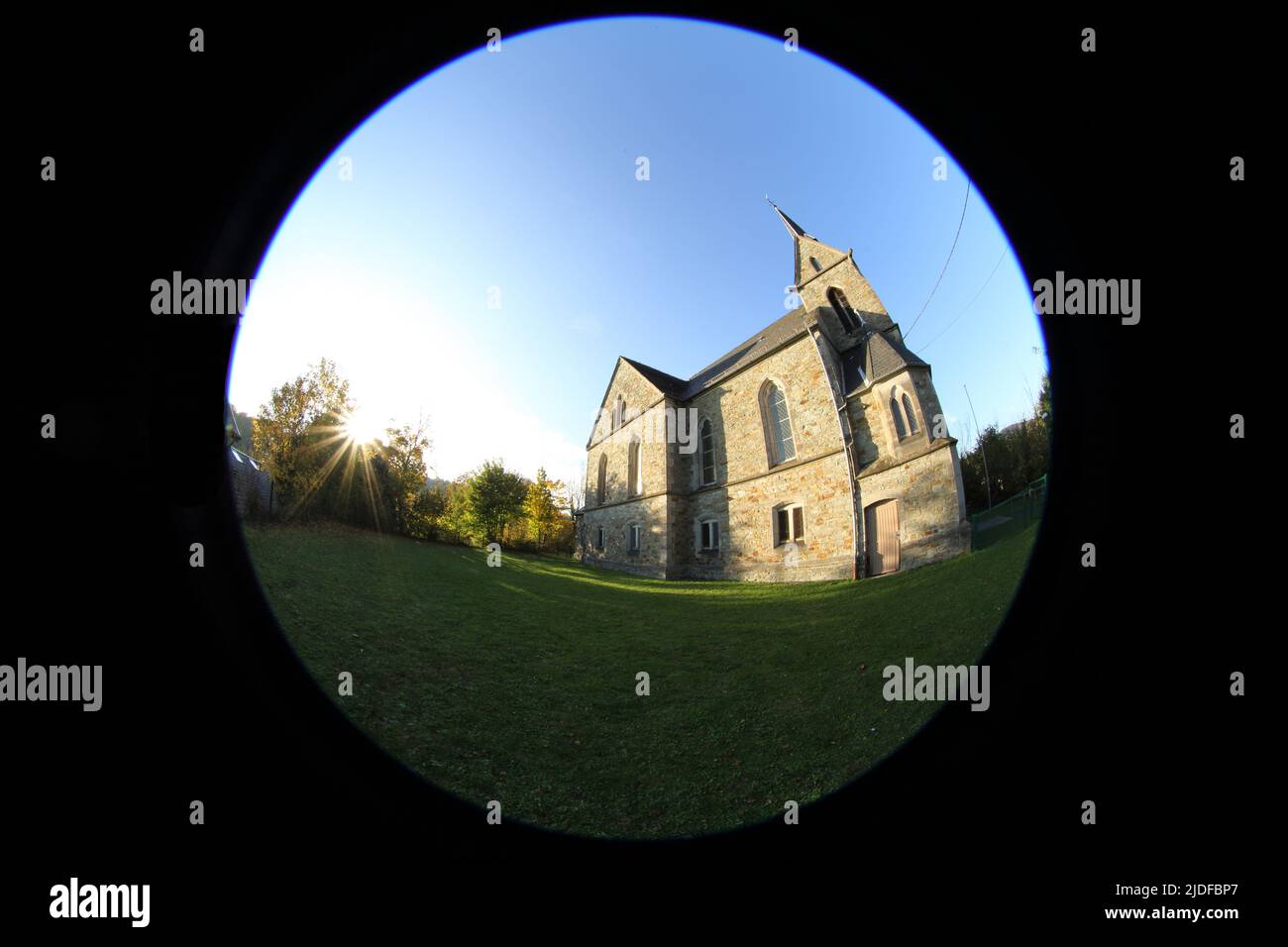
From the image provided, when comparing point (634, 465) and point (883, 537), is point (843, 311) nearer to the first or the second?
point (883, 537)

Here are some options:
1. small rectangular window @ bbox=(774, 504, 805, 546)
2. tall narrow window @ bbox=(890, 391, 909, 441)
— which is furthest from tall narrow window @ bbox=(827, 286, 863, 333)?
small rectangular window @ bbox=(774, 504, 805, 546)

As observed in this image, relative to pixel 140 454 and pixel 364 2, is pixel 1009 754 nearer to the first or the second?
pixel 140 454

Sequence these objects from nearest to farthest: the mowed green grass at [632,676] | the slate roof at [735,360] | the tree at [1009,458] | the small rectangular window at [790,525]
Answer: the tree at [1009,458], the mowed green grass at [632,676], the small rectangular window at [790,525], the slate roof at [735,360]

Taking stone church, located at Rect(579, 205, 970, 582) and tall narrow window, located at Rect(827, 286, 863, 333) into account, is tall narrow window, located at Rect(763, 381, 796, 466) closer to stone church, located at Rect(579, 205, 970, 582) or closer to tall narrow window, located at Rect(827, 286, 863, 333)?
stone church, located at Rect(579, 205, 970, 582)

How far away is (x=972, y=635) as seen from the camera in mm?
2947

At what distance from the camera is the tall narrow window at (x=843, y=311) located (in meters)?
4.81

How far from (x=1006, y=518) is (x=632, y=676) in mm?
2850

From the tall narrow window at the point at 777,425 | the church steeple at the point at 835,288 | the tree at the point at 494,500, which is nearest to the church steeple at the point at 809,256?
the church steeple at the point at 835,288

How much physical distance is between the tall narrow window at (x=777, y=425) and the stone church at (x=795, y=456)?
0.02 m

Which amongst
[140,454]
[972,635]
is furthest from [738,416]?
[140,454]

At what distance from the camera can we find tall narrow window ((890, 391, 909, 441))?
142 inches

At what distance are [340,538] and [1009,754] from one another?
7.00 m

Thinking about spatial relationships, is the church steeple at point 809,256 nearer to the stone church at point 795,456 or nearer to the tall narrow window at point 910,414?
the stone church at point 795,456

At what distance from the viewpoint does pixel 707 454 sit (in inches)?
290
